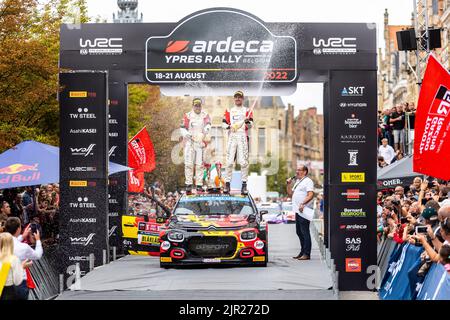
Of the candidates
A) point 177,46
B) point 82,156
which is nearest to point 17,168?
point 82,156

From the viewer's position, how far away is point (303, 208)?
1877 cm

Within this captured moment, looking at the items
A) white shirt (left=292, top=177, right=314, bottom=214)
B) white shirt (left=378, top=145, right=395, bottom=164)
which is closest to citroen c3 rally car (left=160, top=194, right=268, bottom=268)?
white shirt (left=292, top=177, right=314, bottom=214)

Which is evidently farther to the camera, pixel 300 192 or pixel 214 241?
pixel 300 192

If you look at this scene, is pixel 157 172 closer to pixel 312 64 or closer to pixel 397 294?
pixel 312 64

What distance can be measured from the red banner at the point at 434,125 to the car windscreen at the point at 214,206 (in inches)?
187

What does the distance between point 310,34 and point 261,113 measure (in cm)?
600

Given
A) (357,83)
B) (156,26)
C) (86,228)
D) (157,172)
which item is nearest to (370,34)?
(357,83)

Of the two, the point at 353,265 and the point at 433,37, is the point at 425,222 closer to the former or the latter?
the point at 353,265

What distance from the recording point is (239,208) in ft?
60.8

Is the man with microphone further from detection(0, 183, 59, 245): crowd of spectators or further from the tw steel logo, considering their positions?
detection(0, 183, 59, 245): crowd of spectators

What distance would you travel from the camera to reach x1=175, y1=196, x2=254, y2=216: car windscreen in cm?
1839

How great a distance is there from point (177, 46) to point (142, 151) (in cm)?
770

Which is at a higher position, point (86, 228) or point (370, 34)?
point (370, 34)

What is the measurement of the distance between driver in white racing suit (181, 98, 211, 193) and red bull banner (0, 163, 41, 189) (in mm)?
2920
